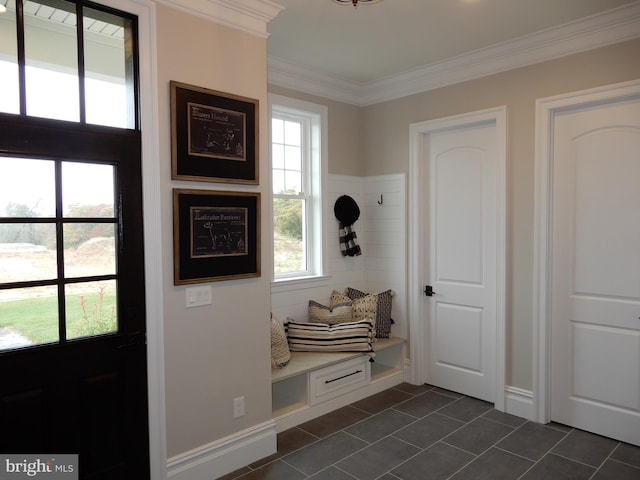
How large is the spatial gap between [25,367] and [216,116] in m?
1.53

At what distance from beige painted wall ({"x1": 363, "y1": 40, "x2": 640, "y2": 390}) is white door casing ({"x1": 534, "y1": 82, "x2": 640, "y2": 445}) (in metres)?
0.08

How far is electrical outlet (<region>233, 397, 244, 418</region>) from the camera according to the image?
2711 millimetres

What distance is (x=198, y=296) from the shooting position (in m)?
2.53

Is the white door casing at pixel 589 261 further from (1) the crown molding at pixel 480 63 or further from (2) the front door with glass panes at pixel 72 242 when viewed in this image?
(2) the front door with glass panes at pixel 72 242

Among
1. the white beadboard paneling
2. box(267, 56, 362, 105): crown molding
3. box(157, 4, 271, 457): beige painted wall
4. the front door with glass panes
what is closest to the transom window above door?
the front door with glass panes

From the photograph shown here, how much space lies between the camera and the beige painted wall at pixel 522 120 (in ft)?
9.96

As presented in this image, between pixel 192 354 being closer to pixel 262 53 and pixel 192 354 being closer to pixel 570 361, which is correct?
pixel 262 53

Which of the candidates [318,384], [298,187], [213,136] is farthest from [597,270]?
[213,136]

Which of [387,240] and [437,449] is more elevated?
[387,240]

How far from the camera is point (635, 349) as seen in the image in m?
2.96

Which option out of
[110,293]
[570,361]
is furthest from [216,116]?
[570,361]

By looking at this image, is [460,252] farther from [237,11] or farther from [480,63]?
[237,11]

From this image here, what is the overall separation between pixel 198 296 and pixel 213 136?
89 cm

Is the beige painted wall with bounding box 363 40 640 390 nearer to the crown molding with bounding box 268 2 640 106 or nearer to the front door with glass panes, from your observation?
the crown molding with bounding box 268 2 640 106
